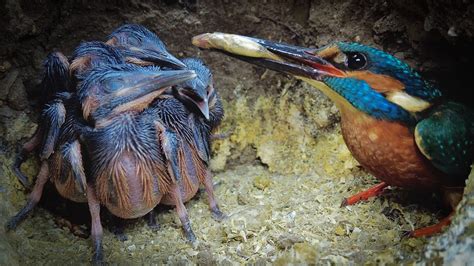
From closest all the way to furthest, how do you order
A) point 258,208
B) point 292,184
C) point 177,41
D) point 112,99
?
point 112,99, point 258,208, point 292,184, point 177,41

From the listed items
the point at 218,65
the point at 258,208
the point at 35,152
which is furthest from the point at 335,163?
the point at 35,152

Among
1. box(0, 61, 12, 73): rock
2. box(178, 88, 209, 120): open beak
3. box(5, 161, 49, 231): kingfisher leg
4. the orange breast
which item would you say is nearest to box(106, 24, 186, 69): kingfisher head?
box(178, 88, 209, 120): open beak

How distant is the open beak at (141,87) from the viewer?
7.64 ft

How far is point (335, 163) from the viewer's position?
290cm

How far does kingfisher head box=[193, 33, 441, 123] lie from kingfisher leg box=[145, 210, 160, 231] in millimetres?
967

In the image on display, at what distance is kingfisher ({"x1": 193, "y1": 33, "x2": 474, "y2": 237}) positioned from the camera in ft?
6.90

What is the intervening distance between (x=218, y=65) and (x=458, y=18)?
154 centimetres

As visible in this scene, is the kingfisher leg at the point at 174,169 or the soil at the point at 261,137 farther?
the kingfisher leg at the point at 174,169

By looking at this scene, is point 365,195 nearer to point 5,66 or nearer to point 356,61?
point 356,61

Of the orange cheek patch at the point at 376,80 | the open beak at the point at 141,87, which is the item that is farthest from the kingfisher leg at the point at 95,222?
the orange cheek patch at the point at 376,80

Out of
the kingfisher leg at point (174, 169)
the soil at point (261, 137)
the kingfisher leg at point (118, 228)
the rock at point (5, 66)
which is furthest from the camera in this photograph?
the rock at point (5, 66)

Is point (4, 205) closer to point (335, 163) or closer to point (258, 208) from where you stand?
point (258, 208)

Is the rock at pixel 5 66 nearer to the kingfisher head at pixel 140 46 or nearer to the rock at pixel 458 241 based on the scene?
the kingfisher head at pixel 140 46

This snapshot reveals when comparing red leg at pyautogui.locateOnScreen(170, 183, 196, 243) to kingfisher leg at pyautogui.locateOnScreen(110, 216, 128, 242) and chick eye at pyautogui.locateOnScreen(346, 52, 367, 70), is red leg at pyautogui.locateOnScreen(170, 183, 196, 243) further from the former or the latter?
chick eye at pyautogui.locateOnScreen(346, 52, 367, 70)
